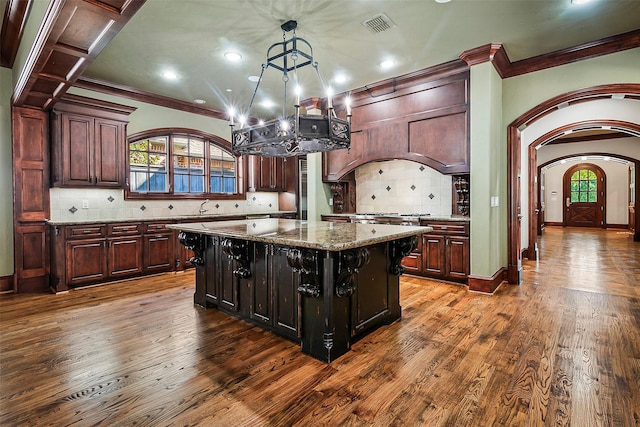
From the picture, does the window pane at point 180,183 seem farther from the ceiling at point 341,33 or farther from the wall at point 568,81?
the wall at point 568,81

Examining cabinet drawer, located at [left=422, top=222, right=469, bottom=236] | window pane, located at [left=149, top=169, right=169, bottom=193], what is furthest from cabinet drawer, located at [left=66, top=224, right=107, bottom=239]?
cabinet drawer, located at [left=422, top=222, right=469, bottom=236]

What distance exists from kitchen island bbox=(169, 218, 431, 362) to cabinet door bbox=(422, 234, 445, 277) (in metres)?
1.60

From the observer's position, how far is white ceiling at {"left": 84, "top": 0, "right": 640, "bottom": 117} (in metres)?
2.98

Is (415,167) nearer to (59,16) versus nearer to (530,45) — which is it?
(530,45)

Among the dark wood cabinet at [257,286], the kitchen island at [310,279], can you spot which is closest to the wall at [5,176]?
the kitchen island at [310,279]

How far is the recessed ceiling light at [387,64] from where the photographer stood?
13.7 feet

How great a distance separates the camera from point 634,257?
6.11 meters

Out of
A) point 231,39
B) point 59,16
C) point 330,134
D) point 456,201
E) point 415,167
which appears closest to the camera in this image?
point 59,16

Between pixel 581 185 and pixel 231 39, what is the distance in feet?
45.9

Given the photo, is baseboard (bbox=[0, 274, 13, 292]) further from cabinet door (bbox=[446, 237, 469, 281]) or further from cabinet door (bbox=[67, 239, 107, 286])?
cabinet door (bbox=[446, 237, 469, 281])

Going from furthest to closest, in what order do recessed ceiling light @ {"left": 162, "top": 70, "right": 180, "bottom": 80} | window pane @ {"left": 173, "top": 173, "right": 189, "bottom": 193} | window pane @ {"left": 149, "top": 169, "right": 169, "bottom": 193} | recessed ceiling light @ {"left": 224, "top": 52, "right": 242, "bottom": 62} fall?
window pane @ {"left": 173, "top": 173, "right": 189, "bottom": 193}
window pane @ {"left": 149, "top": 169, "right": 169, "bottom": 193}
recessed ceiling light @ {"left": 162, "top": 70, "right": 180, "bottom": 80}
recessed ceiling light @ {"left": 224, "top": 52, "right": 242, "bottom": 62}

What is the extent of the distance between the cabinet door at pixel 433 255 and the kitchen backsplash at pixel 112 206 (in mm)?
3807

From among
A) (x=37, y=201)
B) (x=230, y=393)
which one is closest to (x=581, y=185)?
(x=230, y=393)

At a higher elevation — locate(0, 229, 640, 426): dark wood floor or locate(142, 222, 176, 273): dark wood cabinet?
locate(142, 222, 176, 273): dark wood cabinet
